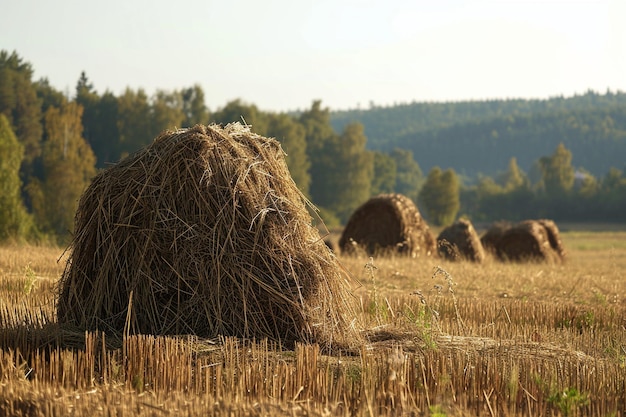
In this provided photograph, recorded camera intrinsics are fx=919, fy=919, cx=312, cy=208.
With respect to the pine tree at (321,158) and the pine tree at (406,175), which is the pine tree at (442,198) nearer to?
the pine tree at (321,158)

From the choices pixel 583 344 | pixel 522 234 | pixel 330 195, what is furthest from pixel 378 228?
pixel 330 195

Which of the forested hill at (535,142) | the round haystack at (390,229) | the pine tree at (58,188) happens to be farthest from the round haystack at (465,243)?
the forested hill at (535,142)

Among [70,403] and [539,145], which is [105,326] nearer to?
[70,403]

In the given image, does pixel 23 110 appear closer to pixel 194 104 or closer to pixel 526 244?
pixel 194 104

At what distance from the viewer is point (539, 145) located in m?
178

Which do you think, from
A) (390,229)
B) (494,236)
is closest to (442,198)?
(494,236)

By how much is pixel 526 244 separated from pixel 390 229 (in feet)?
18.3

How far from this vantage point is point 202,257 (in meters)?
8.08

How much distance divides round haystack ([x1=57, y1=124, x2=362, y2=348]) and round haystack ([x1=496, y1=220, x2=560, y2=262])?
18.5m

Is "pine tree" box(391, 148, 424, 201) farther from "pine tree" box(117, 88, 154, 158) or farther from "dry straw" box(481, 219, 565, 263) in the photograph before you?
"dry straw" box(481, 219, 565, 263)

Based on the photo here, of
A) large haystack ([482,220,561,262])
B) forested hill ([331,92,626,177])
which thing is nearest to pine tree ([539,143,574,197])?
forested hill ([331,92,626,177])

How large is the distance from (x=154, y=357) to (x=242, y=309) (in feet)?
4.47

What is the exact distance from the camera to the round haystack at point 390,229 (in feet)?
73.6

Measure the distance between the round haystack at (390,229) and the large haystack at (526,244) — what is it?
13.1ft
